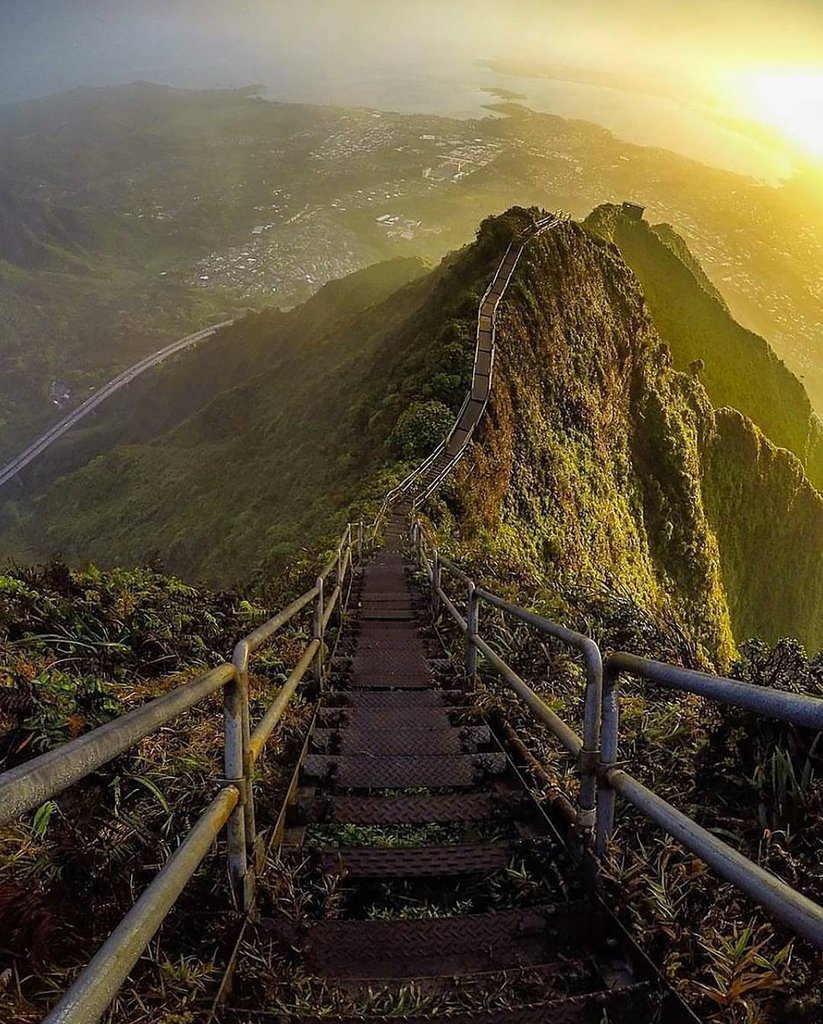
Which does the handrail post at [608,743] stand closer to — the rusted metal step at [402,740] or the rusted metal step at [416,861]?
the rusted metal step at [416,861]

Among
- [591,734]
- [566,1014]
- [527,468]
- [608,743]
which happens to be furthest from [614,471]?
[566,1014]


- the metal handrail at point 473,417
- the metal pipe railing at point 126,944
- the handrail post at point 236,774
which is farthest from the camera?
the metal handrail at point 473,417

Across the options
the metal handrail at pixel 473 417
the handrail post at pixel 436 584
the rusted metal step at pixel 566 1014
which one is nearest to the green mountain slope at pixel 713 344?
the metal handrail at pixel 473 417

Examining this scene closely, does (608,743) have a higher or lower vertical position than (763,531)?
higher

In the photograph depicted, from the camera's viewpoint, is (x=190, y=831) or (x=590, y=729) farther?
(x=590, y=729)

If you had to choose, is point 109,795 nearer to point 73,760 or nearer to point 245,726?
point 245,726

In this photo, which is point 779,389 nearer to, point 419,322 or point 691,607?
point 691,607

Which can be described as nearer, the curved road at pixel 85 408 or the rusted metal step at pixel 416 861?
the rusted metal step at pixel 416 861

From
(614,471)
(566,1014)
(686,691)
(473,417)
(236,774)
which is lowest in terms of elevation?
(566,1014)
